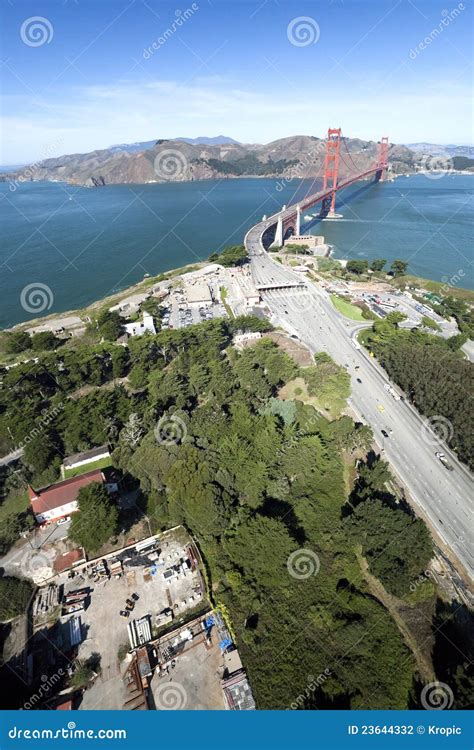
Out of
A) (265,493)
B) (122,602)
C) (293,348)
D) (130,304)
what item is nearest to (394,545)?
(265,493)

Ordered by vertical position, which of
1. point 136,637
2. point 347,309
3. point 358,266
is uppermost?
point 358,266

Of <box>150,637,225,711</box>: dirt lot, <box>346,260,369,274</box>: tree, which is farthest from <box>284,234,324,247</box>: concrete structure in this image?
<box>150,637,225,711</box>: dirt lot

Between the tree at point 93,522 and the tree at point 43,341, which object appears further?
the tree at point 43,341

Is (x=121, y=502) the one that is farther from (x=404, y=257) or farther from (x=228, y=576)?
(x=404, y=257)

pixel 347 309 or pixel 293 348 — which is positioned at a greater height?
pixel 347 309

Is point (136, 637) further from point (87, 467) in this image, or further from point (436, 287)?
point (436, 287)

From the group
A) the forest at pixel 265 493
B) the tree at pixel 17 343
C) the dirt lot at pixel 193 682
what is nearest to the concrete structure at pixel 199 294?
the forest at pixel 265 493

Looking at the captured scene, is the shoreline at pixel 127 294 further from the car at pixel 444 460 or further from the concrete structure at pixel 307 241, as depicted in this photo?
the car at pixel 444 460

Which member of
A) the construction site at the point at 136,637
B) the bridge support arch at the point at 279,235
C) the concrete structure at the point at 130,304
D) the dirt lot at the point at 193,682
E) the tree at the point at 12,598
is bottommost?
the dirt lot at the point at 193,682
